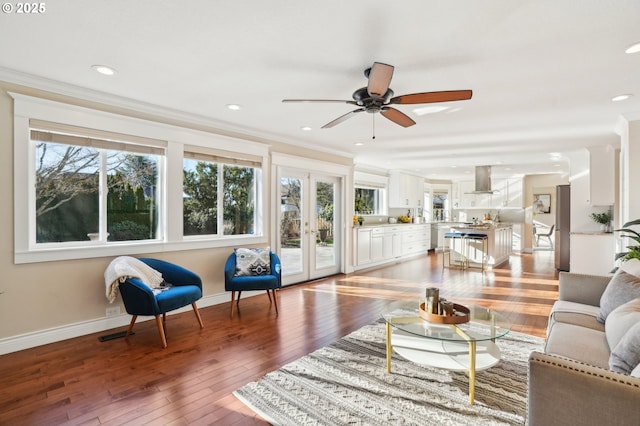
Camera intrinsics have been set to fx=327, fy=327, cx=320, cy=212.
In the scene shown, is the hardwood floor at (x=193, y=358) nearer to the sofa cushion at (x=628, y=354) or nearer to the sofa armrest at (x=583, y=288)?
the sofa armrest at (x=583, y=288)

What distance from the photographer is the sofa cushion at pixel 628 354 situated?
1.51 metres

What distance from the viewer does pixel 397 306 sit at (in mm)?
2947

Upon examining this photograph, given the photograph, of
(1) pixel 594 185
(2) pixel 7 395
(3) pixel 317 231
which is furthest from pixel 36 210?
(1) pixel 594 185

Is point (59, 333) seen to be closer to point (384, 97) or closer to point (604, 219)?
point (384, 97)

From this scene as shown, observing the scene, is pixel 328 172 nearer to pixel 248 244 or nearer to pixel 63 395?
pixel 248 244

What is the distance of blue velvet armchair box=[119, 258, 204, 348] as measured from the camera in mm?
3051

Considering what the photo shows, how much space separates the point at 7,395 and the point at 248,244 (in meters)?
2.96

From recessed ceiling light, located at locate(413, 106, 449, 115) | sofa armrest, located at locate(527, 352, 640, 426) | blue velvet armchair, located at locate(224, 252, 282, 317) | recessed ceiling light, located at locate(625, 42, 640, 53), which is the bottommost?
blue velvet armchair, located at locate(224, 252, 282, 317)

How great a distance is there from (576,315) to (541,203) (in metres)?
10.1

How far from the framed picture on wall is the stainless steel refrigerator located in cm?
432

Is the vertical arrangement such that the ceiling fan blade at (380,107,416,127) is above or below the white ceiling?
below

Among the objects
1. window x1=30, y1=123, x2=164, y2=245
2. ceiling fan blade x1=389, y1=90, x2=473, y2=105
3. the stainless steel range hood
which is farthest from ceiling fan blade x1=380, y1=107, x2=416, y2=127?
the stainless steel range hood

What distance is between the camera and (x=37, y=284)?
3111 mm

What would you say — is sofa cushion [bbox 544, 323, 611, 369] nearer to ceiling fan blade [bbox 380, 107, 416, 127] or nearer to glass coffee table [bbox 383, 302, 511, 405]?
glass coffee table [bbox 383, 302, 511, 405]
